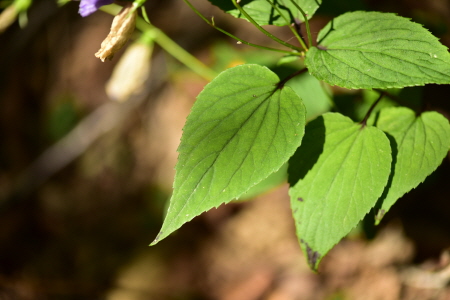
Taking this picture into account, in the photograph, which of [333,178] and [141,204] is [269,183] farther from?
[141,204]

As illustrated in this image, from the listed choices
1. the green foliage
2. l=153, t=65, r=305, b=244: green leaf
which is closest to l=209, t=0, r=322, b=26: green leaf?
the green foliage

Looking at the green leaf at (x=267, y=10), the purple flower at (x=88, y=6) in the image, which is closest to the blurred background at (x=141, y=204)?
the green leaf at (x=267, y=10)

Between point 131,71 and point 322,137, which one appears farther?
point 131,71

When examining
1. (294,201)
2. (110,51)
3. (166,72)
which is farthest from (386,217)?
(166,72)

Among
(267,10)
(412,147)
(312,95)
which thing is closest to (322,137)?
(412,147)

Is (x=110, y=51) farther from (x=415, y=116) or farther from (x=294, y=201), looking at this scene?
(x=415, y=116)
